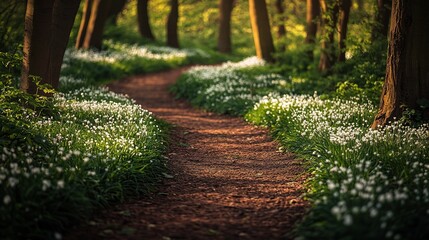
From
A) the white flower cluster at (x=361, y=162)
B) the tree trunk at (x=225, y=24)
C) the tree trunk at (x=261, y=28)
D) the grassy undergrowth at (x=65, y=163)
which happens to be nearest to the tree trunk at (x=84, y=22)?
the tree trunk at (x=261, y=28)

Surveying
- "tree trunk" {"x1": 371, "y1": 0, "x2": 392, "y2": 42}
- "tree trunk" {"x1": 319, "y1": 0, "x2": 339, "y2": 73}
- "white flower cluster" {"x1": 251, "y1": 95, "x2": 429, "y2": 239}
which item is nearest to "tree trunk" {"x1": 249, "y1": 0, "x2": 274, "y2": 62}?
"tree trunk" {"x1": 319, "y1": 0, "x2": 339, "y2": 73}

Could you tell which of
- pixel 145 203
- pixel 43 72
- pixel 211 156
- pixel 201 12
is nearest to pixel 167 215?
pixel 145 203

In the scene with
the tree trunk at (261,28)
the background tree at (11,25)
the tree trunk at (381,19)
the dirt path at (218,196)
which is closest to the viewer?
the dirt path at (218,196)

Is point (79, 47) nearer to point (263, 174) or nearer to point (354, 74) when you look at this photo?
point (354, 74)

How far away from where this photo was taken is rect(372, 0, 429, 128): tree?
803cm

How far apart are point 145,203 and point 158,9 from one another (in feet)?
124

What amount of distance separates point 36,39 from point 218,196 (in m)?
4.73

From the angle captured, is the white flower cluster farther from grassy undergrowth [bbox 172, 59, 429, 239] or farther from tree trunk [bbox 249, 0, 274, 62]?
tree trunk [bbox 249, 0, 274, 62]

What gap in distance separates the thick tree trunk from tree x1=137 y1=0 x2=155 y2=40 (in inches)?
880

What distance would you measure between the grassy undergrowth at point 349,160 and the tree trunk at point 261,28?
19.6ft

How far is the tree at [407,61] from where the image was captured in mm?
8031

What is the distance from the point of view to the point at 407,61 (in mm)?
8133

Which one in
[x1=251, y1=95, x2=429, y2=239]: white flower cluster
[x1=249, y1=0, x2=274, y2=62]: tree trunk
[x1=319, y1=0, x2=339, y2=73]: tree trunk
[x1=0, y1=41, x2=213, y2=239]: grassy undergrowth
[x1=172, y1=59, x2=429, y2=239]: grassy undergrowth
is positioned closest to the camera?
[x1=172, y1=59, x2=429, y2=239]: grassy undergrowth

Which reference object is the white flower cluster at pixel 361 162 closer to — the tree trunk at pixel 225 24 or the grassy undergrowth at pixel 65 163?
the grassy undergrowth at pixel 65 163
